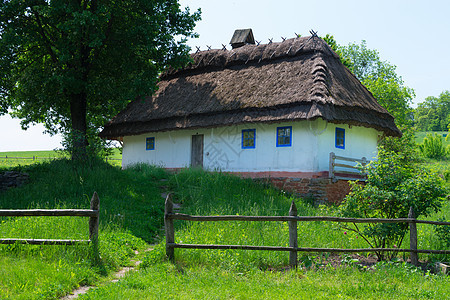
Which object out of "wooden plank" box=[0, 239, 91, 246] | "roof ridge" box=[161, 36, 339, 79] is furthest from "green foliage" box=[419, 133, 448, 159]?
"wooden plank" box=[0, 239, 91, 246]

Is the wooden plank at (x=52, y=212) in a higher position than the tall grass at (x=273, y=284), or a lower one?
higher

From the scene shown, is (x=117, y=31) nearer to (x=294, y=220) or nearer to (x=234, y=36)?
(x=234, y=36)

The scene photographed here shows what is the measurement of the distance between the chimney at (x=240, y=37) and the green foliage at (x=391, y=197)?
14537mm

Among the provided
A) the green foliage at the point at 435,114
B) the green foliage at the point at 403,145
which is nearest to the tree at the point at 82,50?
the green foliage at the point at 403,145

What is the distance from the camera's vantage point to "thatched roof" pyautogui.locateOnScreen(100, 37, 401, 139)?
15.7 metres

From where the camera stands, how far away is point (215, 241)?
8.43m

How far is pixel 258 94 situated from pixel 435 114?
68.8 metres

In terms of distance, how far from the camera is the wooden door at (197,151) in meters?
18.9

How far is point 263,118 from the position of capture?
16.0 meters

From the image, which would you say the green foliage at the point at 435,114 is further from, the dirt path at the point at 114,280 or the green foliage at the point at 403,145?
the dirt path at the point at 114,280

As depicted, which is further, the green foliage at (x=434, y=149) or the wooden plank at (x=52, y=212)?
the green foliage at (x=434, y=149)

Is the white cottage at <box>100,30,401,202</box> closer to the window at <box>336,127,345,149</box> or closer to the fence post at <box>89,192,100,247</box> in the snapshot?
the window at <box>336,127,345,149</box>

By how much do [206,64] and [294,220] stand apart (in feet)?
47.8

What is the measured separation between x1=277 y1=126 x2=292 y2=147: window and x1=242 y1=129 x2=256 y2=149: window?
1.13m
